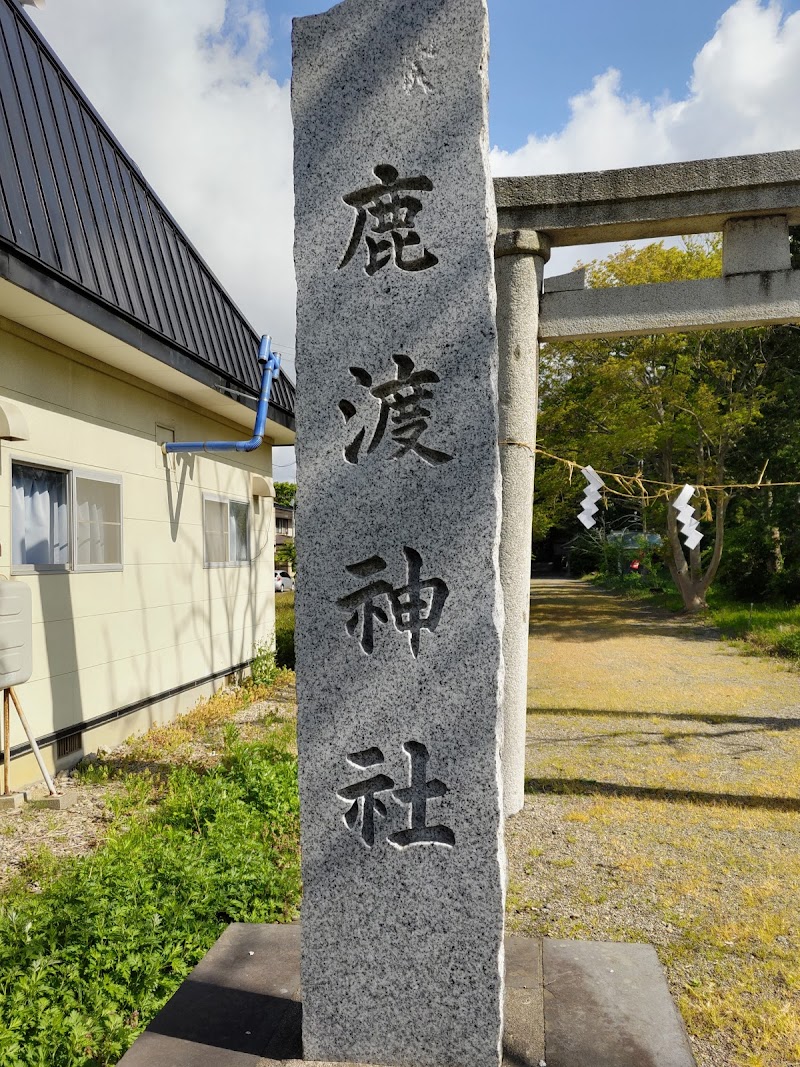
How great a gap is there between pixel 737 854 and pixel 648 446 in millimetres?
15179

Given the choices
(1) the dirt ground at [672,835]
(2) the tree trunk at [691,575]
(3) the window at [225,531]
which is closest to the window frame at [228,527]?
(3) the window at [225,531]

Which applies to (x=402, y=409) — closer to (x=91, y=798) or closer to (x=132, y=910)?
(x=132, y=910)

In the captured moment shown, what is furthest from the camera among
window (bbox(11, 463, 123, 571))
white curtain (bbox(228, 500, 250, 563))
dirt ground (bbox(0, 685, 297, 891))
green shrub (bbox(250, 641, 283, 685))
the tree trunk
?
the tree trunk

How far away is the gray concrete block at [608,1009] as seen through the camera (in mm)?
2908

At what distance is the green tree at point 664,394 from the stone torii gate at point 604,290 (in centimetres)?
1245

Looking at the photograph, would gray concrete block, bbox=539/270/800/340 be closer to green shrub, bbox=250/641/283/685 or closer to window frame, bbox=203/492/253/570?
window frame, bbox=203/492/253/570

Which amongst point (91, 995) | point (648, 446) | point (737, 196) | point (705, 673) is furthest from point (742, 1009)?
point (648, 446)

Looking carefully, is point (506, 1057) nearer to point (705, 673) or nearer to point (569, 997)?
point (569, 997)

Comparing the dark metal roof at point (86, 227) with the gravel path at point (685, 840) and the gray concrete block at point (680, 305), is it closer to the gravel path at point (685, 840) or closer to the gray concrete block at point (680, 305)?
the gray concrete block at point (680, 305)

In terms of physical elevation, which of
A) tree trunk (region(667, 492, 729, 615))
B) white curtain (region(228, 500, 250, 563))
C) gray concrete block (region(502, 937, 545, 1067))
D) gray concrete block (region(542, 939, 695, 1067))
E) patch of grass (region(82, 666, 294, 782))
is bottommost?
patch of grass (region(82, 666, 294, 782))

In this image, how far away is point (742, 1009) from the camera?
3.71 meters

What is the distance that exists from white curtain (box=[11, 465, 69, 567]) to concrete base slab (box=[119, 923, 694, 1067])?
4.10 m

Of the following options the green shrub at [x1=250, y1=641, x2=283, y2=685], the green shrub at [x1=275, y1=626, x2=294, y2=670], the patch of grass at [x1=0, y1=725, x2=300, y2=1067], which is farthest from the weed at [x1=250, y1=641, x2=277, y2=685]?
the patch of grass at [x1=0, y1=725, x2=300, y2=1067]

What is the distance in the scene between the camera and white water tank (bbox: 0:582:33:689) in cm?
583
